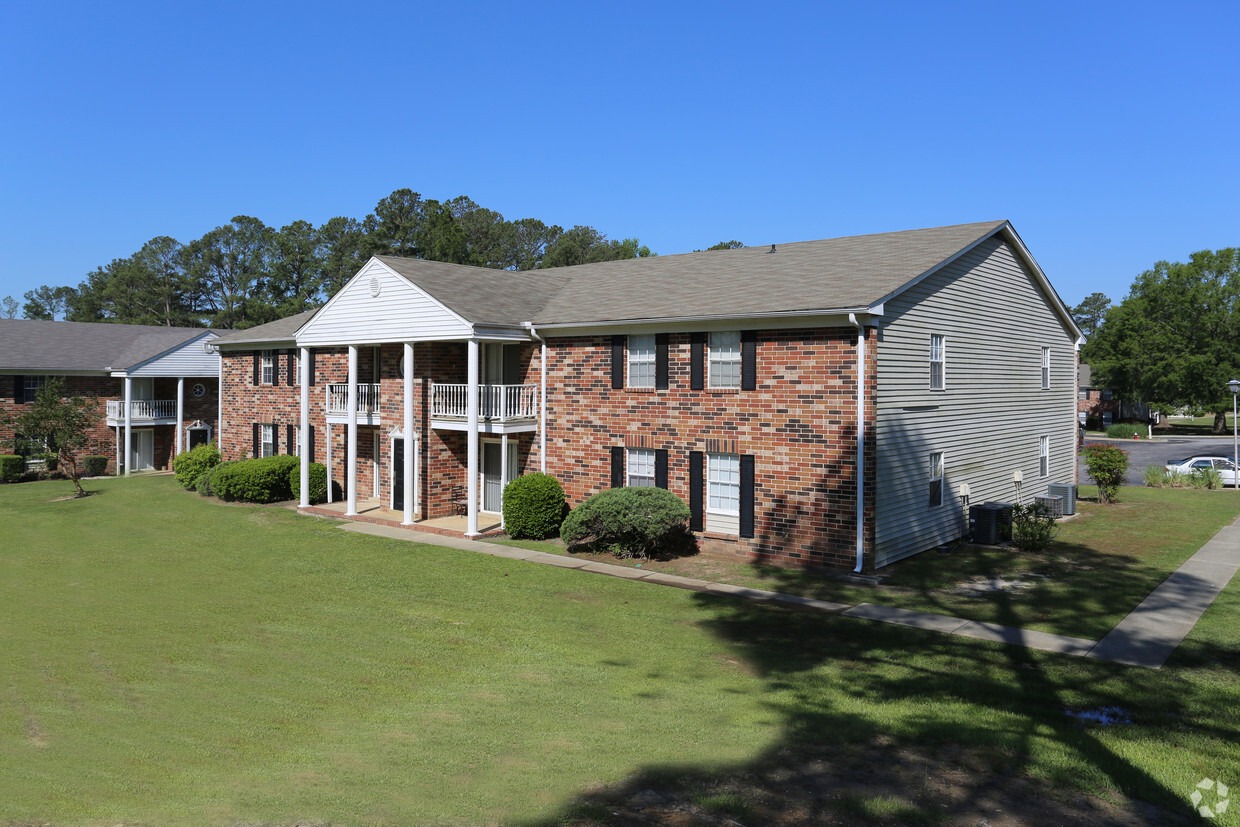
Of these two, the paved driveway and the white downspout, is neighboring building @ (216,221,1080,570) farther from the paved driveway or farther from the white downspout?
the paved driveway

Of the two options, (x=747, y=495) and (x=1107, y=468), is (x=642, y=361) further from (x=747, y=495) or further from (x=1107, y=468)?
(x=1107, y=468)

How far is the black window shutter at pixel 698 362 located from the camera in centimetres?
1828

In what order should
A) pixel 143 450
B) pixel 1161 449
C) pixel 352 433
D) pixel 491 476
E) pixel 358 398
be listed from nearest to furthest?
pixel 491 476 → pixel 352 433 → pixel 358 398 → pixel 143 450 → pixel 1161 449

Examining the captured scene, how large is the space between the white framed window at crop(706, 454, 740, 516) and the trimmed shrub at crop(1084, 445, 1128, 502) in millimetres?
14724

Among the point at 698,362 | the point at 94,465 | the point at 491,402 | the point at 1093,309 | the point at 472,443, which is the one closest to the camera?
the point at 698,362

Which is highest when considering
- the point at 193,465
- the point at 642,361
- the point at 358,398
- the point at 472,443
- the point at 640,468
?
the point at 642,361

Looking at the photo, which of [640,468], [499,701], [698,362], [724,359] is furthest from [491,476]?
[499,701]

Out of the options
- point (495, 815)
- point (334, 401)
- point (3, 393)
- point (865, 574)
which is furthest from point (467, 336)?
point (3, 393)

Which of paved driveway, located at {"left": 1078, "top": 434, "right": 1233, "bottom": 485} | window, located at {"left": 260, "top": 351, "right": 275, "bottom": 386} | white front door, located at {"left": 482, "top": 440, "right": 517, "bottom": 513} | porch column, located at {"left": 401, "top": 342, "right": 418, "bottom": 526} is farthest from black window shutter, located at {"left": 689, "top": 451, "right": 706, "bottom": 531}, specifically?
paved driveway, located at {"left": 1078, "top": 434, "right": 1233, "bottom": 485}

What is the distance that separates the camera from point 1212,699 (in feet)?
30.4

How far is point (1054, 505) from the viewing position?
21.6 meters

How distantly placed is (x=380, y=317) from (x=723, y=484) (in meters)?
10.7

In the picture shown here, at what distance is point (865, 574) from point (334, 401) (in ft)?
56.8

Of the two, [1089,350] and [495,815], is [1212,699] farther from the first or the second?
[1089,350]
